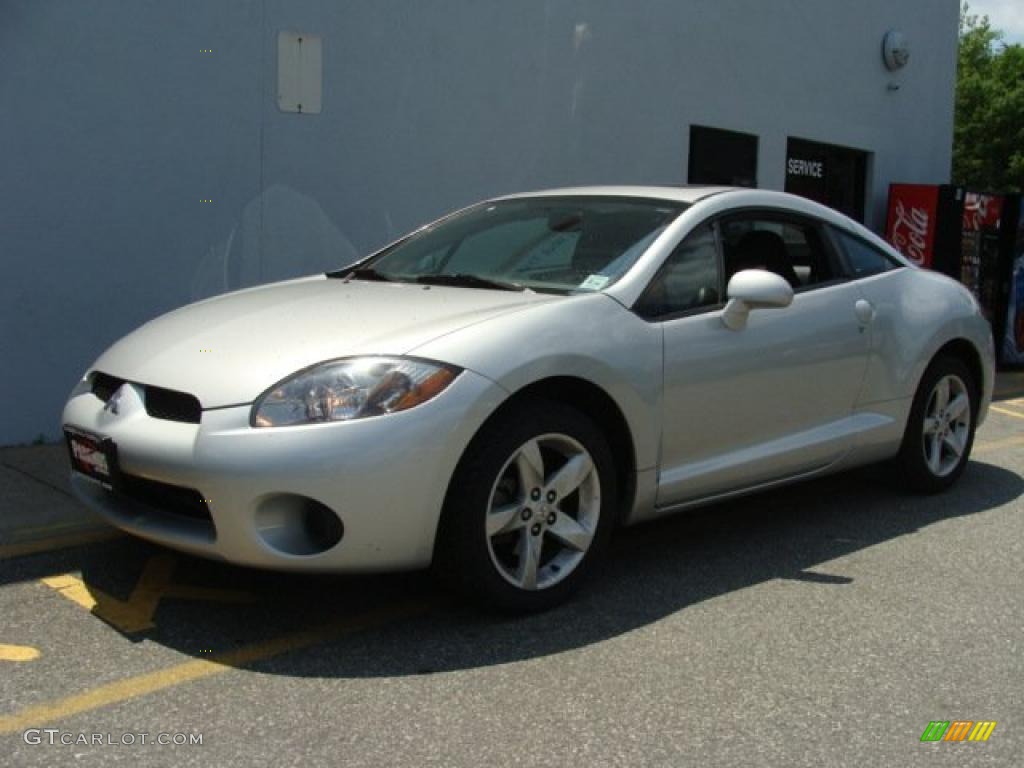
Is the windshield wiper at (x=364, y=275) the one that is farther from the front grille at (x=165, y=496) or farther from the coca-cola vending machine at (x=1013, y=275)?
the coca-cola vending machine at (x=1013, y=275)

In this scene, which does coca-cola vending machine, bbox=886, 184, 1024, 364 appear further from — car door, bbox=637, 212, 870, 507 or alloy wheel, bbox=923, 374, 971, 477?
A: car door, bbox=637, 212, 870, 507

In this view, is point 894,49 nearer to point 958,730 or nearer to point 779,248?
point 779,248

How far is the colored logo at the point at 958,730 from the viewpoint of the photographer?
3088 millimetres

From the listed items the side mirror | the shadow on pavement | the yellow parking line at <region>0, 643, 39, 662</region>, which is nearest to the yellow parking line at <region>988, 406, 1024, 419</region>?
the shadow on pavement

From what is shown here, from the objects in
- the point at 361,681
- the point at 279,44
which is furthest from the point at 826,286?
the point at 279,44

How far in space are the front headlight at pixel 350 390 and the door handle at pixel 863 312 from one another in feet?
7.55

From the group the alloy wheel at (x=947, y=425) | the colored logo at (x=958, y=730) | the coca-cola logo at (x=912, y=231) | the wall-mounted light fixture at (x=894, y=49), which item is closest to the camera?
the colored logo at (x=958, y=730)

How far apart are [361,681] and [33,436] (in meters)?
3.71

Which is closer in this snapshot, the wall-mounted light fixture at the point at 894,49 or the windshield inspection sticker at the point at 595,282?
the windshield inspection sticker at the point at 595,282

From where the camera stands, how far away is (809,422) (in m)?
4.76

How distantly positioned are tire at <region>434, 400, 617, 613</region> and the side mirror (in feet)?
2.58

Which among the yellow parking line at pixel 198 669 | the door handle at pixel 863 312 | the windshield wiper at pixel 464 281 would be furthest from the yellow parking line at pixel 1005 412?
the yellow parking line at pixel 198 669

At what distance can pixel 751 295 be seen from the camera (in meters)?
4.26

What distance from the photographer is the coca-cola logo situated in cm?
1199
